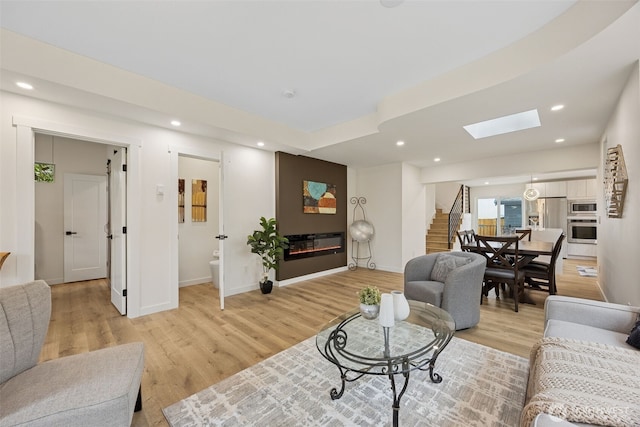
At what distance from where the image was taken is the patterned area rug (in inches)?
62.5

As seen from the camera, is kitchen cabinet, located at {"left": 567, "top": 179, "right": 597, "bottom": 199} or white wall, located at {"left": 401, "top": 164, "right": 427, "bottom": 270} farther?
kitchen cabinet, located at {"left": 567, "top": 179, "right": 597, "bottom": 199}

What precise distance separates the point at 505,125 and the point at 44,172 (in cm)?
806

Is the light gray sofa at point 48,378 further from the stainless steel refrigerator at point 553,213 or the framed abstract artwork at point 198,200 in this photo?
the stainless steel refrigerator at point 553,213

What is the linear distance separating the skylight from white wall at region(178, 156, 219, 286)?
4.73 metres

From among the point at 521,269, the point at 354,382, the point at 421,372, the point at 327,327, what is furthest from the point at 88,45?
the point at 521,269

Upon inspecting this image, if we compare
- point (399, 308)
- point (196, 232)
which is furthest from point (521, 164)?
point (196, 232)

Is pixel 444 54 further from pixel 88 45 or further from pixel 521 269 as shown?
pixel 88 45

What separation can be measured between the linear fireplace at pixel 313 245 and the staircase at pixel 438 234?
10.3ft

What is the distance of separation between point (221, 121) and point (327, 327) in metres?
3.07

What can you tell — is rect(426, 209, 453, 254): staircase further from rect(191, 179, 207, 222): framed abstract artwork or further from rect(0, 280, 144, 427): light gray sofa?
rect(0, 280, 144, 427): light gray sofa

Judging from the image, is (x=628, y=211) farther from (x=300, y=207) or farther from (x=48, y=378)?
(x=48, y=378)

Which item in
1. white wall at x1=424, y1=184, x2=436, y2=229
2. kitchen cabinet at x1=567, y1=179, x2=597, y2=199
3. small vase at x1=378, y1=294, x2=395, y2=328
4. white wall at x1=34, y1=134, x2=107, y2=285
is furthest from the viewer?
white wall at x1=424, y1=184, x2=436, y2=229

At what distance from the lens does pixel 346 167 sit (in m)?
6.36

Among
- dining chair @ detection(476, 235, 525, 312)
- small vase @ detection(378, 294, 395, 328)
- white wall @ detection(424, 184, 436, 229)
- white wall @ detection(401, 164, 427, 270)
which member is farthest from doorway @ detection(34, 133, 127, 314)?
white wall @ detection(424, 184, 436, 229)
